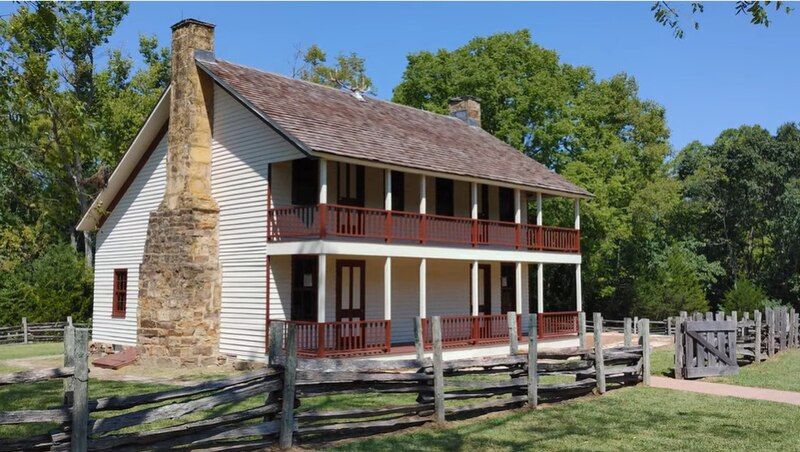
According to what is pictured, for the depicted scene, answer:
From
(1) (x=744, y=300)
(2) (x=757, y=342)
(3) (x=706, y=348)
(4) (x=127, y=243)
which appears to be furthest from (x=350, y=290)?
(1) (x=744, y=300)

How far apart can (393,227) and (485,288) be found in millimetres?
6420

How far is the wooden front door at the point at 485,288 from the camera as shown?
25.2m

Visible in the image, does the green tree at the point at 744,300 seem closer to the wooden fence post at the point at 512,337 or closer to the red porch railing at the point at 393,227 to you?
the red porch railing at the point at 393,227

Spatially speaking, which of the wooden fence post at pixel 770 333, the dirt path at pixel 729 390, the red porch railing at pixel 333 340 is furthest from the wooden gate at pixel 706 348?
the red porch railing at pixel 333 340

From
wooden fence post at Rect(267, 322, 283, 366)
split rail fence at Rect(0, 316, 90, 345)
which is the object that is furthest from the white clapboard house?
wooden fence post at Rect(267, 322, 283, 366)

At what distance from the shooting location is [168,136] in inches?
837

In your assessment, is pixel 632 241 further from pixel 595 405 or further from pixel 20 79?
pixel 20 79

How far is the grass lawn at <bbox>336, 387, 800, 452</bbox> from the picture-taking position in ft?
30.1

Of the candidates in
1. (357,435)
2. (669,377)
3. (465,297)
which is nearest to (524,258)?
(465,297)

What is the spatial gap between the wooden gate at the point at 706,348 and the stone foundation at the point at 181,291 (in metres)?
11.6

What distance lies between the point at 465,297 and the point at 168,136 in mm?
10621

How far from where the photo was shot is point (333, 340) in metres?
17.8

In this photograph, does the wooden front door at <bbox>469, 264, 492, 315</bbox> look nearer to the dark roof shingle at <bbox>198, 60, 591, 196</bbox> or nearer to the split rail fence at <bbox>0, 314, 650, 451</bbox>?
the dark roof shingle at <bbox>198, 60, 591, 196</bbox>

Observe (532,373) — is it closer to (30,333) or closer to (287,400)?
(287,400)
